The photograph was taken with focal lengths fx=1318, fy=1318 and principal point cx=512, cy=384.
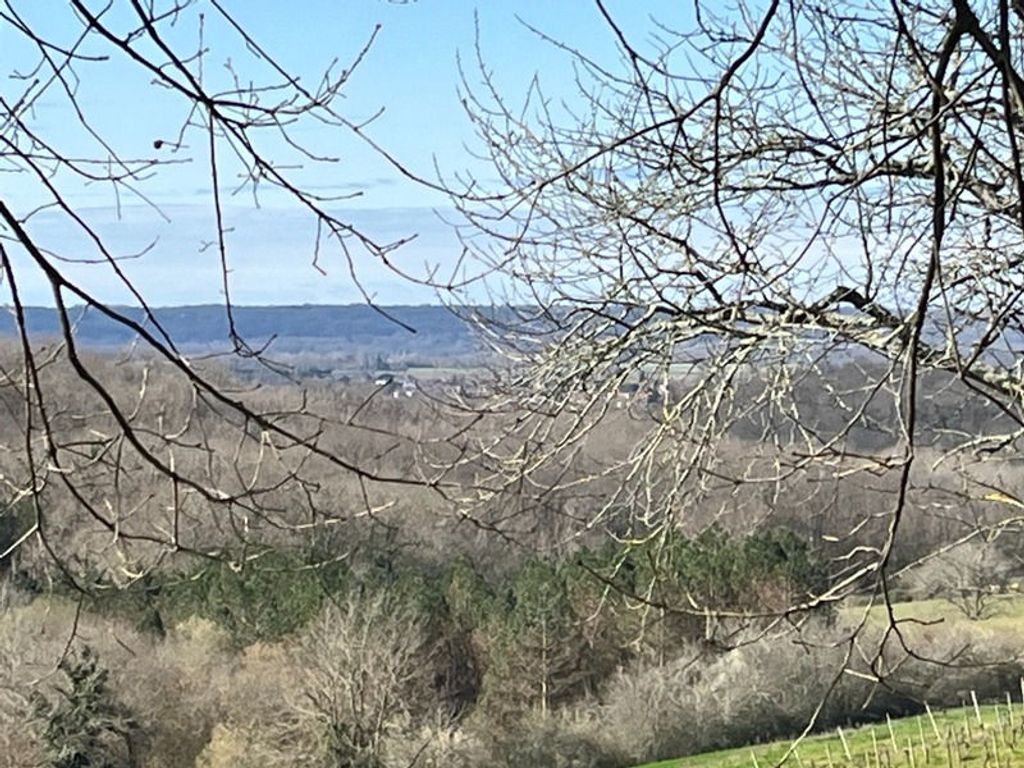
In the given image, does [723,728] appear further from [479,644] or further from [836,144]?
[836,144]

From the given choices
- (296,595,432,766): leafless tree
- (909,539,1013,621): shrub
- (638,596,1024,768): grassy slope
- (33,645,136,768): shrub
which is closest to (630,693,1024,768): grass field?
(638,596,1024,768): grassy slope

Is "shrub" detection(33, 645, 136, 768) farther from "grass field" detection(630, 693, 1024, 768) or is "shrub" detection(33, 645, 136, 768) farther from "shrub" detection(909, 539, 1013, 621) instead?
"shrub" detection(909, 539, 1013, 621)

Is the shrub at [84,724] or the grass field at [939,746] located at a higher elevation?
the grass field at [939,746]

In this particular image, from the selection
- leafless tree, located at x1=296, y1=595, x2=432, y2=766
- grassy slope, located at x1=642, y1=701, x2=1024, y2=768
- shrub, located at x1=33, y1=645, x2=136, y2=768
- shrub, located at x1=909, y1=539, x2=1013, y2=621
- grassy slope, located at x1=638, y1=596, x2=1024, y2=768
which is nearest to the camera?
shrub, located at x1=909, y1=539, x2=1013, y2=621

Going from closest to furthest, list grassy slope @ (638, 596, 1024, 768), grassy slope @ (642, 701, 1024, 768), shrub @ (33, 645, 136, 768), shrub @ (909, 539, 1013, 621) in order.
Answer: shrub @ (909, 539, 1013, 621) < grassy slope @ (638, 596, 1024, 768) < grassy slope @ (642, 701, 1024, 768) < shrub @ (33, 645, 136, 768)

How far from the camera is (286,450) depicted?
2080 mm

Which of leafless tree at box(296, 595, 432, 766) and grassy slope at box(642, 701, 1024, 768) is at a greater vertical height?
grassy slope at box(642, 701, 1024, 768)

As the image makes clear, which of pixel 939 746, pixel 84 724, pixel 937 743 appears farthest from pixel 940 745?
pixel 84 724

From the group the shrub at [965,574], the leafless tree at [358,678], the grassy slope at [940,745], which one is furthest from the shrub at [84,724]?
the shrub at [965,574]

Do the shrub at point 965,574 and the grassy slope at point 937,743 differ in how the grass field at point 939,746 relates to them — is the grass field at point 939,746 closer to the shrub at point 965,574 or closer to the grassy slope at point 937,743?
the grassy slope at point 937,743

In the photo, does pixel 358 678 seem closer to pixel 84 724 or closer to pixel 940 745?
pixel 84 724

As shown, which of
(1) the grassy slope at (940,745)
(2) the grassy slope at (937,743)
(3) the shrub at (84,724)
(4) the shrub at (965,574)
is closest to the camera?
(4) the shrub at (965,574)

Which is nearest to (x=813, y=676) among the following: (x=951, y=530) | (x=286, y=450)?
(x=951, y=530)

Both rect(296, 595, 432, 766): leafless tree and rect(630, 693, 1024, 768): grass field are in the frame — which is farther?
rect(296, 595, 432, 766): leafless tree
